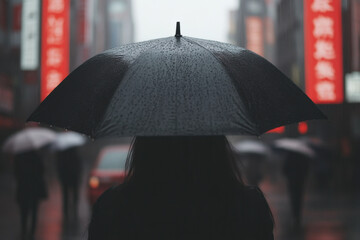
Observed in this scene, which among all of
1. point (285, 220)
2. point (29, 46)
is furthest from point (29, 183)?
point (29, 46)

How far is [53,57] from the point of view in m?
21.4

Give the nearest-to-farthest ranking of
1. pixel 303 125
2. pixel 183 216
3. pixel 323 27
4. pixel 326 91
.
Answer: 1. pixel 183 216
2. pixel 323 27
3. pixel 326 91
4. pixel 303 125

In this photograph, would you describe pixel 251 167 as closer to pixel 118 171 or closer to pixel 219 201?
pixel 118 171

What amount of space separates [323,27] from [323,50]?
796mm

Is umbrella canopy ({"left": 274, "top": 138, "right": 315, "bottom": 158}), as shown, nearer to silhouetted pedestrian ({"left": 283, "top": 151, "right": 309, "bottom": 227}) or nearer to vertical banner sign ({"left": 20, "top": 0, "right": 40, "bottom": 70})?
silhouetted pedestrian ({"left": 283, "top": 151, "right": 309, "bottom": 227})

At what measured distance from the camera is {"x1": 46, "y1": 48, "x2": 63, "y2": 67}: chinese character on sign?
21.4 meters

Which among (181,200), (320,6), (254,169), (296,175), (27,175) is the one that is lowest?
(254,169)

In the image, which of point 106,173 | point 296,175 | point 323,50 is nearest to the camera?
point 296,175

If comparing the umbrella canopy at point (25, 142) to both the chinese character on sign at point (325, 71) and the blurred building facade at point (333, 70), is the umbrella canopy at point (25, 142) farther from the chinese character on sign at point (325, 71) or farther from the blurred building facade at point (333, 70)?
the chinese character on sign at point (325, 71)

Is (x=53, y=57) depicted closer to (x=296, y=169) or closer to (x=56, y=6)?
(x=56, y=6)

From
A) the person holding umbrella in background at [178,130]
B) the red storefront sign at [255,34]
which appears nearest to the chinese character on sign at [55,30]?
the person holding umbrella in background at [178,130]

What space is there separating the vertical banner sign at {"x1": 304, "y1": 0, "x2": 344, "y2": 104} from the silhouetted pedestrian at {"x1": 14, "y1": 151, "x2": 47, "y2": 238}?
490 inches

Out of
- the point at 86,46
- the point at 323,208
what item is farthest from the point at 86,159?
the point at 323,208

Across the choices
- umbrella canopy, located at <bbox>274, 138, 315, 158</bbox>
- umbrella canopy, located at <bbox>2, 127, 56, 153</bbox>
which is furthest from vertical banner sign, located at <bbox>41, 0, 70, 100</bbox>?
Answer: umbrella canopy, located at <bbox>274, 138, 315, 158</bbox>
